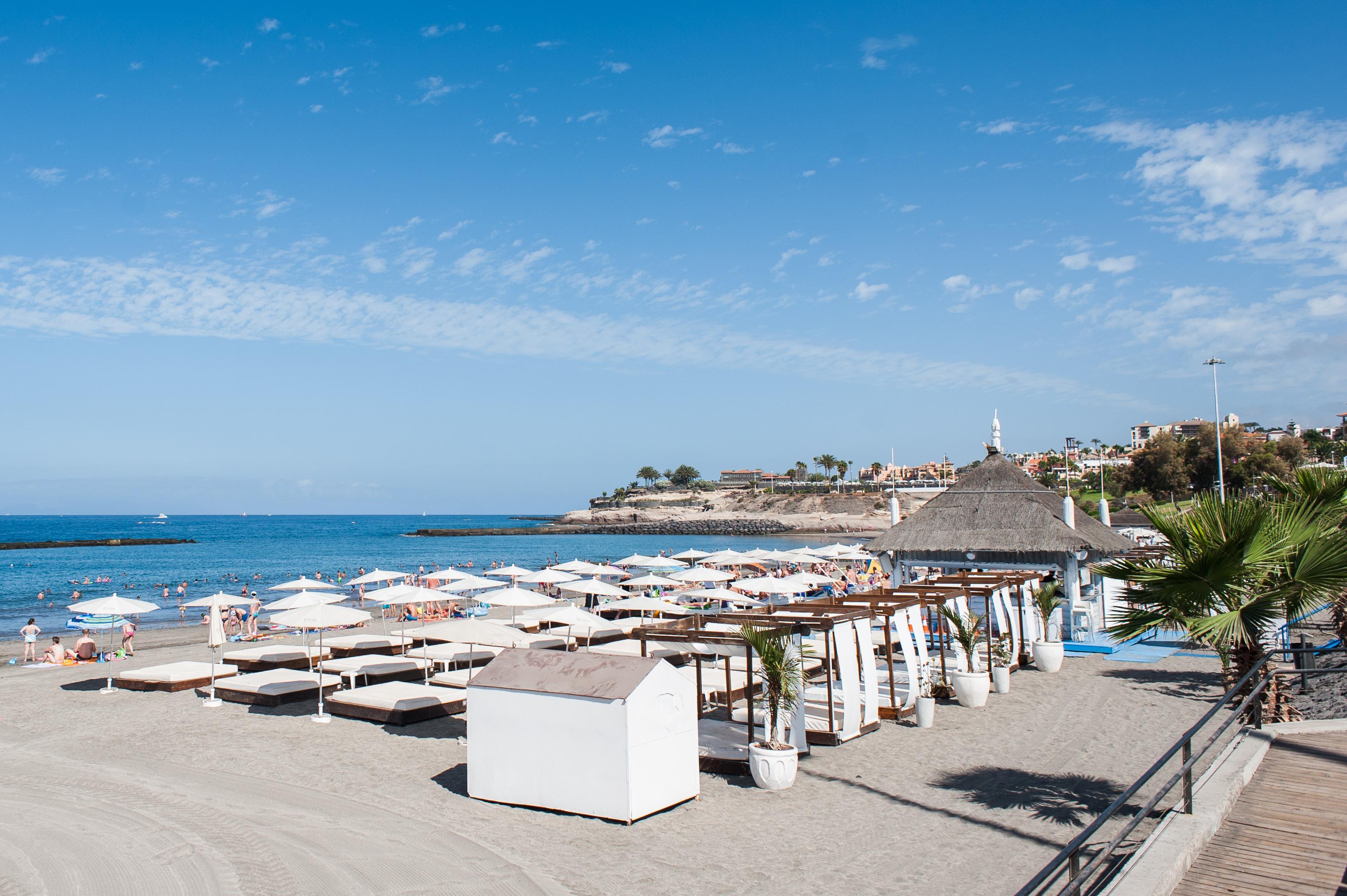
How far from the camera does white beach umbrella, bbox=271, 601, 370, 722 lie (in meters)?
13.9

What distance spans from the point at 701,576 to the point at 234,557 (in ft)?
238

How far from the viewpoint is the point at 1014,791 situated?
9.60m

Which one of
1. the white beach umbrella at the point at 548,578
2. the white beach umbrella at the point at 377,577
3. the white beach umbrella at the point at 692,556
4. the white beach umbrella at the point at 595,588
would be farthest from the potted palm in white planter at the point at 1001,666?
the white beach umbrella at the point at 692,556

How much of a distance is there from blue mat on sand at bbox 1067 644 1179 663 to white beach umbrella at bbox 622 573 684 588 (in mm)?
13246

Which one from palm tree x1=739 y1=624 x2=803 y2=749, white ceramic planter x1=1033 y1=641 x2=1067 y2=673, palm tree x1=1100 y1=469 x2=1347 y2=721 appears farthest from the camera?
white ceramic planter x1=1033 y1=641 x2=1067 y2=673

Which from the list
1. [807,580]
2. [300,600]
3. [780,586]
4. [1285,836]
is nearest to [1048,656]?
[807,580]

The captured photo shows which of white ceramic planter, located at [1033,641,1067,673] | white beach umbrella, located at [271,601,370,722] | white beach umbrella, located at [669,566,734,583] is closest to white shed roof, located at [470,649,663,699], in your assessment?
white beach umbrella, located at [271,601,370,722]

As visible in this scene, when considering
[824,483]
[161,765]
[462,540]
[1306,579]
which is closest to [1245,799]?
[1306,579]

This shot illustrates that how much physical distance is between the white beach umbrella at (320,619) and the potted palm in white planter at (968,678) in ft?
31.6

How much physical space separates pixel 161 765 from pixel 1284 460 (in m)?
74.9

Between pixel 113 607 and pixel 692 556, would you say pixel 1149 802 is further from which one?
pixel 692 556

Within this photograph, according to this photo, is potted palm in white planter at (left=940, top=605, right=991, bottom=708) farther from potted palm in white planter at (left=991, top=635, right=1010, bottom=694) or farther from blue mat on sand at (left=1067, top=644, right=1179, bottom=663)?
blue mat on sand at (left=1067, top=644, right=1179, bottom=663)

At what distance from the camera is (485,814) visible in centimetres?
921

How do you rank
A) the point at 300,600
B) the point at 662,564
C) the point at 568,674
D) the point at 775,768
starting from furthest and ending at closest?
the point at 662,564, the point at 300,600, the point at 775,768, the point at 568,674
